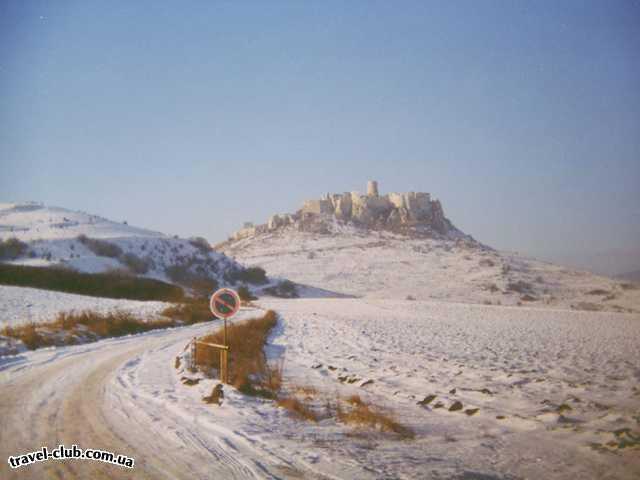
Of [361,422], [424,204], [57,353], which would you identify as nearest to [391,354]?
[361,422]

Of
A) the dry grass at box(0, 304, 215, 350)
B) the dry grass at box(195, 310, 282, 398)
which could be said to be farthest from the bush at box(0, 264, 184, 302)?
the dry grass at box(195, 310, 282, 398)

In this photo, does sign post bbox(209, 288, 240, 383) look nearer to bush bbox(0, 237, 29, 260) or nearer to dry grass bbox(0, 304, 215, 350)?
dry grass bbox(0, 304, 215, 350)

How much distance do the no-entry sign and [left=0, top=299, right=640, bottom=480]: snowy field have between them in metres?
1.52

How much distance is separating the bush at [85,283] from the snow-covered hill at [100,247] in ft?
20.3

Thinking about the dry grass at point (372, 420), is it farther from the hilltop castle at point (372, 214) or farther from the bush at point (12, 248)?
the hilltop castle at point (372, 214)

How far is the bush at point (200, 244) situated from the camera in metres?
71.5

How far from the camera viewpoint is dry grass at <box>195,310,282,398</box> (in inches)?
375

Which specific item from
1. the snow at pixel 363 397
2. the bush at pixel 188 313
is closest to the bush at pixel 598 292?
the snow at pixel 363 397

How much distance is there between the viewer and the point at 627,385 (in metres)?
10.6

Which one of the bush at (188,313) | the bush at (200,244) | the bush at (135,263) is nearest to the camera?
the bush at (188,313)

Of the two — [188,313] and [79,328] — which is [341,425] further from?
[188,313]

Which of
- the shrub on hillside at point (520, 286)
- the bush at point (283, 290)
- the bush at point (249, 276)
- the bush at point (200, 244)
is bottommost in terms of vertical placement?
the bush at point (283, 290)

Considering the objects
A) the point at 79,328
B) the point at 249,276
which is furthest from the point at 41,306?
the point at 249,276

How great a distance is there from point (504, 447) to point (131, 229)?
70.4 metres
